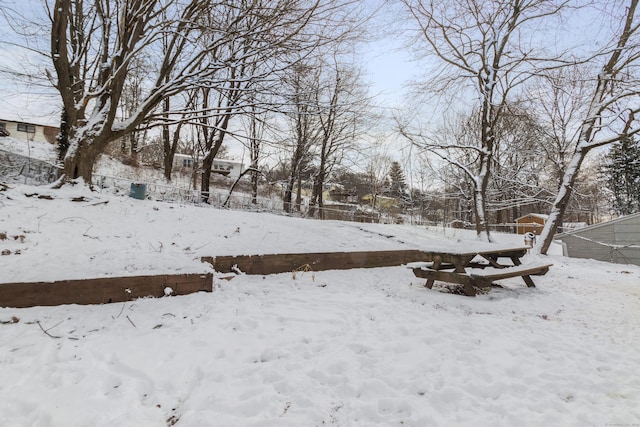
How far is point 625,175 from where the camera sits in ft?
109

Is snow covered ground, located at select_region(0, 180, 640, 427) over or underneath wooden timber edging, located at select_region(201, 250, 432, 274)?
underneath

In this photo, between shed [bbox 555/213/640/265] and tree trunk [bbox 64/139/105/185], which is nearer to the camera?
tree trunk [bbox 64/139/105/185]

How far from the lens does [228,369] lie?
2.27 metres

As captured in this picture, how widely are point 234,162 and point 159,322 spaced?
52.7m

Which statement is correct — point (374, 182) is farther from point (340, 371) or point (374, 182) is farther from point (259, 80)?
point (340, 371)

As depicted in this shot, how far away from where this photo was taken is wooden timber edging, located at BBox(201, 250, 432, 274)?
15.7 feet

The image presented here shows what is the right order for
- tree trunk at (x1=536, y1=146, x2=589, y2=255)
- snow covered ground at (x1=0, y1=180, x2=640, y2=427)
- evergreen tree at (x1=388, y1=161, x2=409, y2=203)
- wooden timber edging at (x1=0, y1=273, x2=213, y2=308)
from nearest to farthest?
snow covered ground at (x1=0, y1=180, x2=640, y2=427) < wooden timber edging at (x1=0, y1=273, x2=213, y2=308) < tree trunk at (x1=536, y1=146, x2=589, y2=255) < evergreen tree at (x1=388, y1=161, x2=409, y2=203)

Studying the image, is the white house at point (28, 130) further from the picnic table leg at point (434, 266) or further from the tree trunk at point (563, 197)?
the tree trunk at point (563, 197)

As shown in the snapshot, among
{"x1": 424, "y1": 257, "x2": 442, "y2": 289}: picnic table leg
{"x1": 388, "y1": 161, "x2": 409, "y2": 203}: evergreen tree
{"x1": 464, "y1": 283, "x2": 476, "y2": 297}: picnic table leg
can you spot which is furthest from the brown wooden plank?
{"x1": 388, "y1": 161, "x2": 409, "y2": 203}: evergreen tree

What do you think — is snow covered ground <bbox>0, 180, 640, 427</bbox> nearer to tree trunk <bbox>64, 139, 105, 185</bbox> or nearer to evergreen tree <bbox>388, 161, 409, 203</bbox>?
tree trunk <bbox>64, 139, 105, 185</bbox>

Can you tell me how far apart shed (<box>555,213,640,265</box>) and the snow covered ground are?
257 inches

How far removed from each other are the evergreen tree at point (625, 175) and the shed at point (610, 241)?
29962 millimetres

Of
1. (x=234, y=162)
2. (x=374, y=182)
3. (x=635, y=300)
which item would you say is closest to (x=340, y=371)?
(x=635, y=300)

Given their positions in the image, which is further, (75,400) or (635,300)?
(635,300)
